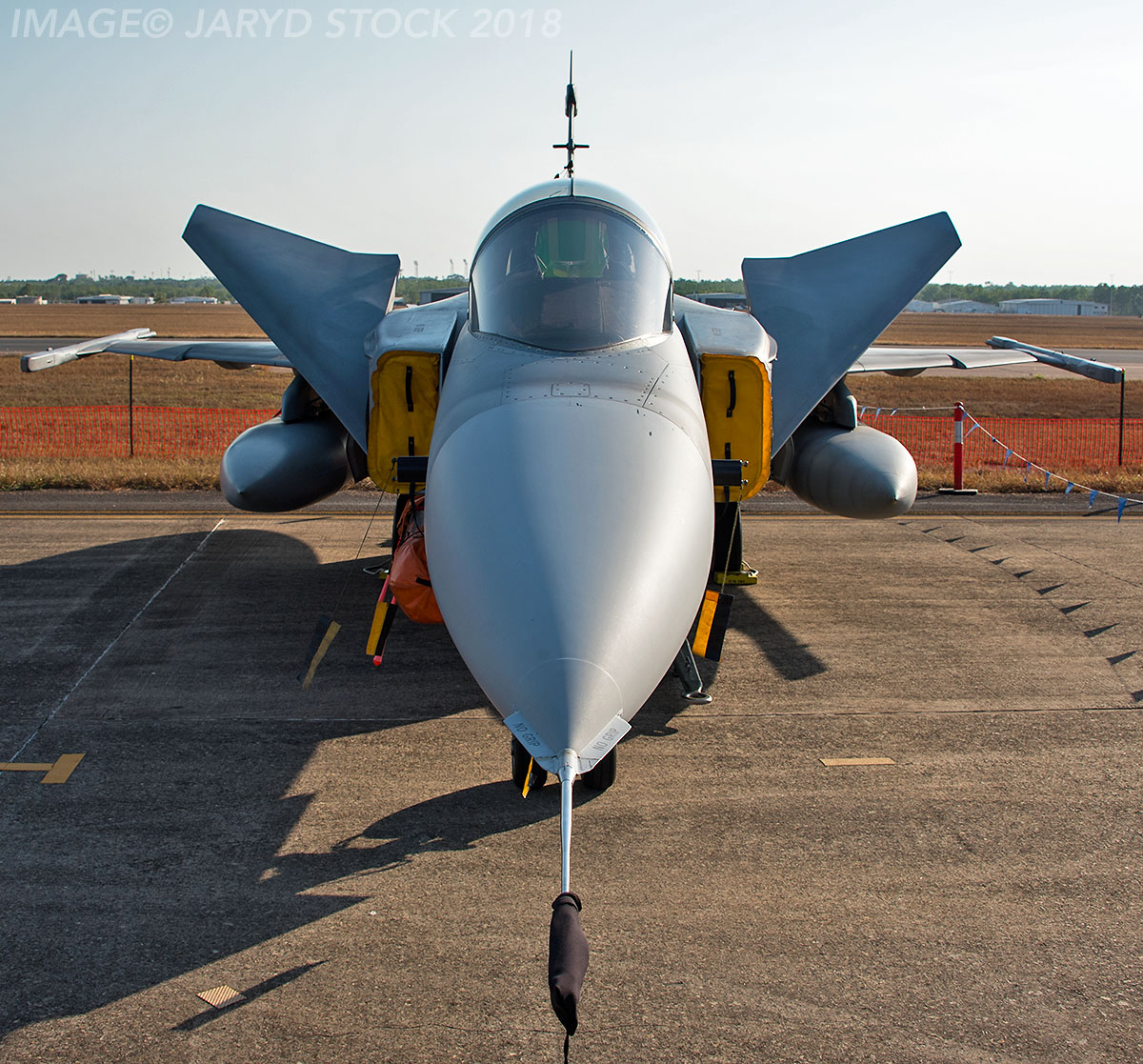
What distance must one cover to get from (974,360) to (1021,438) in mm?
12421

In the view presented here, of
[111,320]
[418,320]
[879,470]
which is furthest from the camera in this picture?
[111,320]

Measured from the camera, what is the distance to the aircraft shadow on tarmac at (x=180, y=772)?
477cm

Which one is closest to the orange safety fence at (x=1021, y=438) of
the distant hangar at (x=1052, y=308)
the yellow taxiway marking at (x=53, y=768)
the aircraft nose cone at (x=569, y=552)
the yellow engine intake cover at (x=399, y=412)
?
the yellow engine intake cover at (x=399, y=412)

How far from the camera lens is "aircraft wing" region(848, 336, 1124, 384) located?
12.7 metres

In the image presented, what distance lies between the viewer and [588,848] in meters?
5.57

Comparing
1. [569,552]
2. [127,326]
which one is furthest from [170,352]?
[127,326]

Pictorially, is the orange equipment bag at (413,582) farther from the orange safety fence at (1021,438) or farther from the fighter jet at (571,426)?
the orange safety fence at (1021,438)

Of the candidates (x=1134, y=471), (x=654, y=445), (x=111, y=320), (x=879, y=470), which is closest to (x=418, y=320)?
(x=654, y=445)

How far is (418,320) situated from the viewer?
26.2 ft

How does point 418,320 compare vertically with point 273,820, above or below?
above

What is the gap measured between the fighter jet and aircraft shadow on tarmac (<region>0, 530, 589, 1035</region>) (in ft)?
4.04

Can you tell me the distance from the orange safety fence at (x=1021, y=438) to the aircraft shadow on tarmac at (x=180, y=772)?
1313 cm

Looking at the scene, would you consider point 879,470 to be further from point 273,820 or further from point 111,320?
point 111,320

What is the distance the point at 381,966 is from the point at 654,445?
2.68 metres
